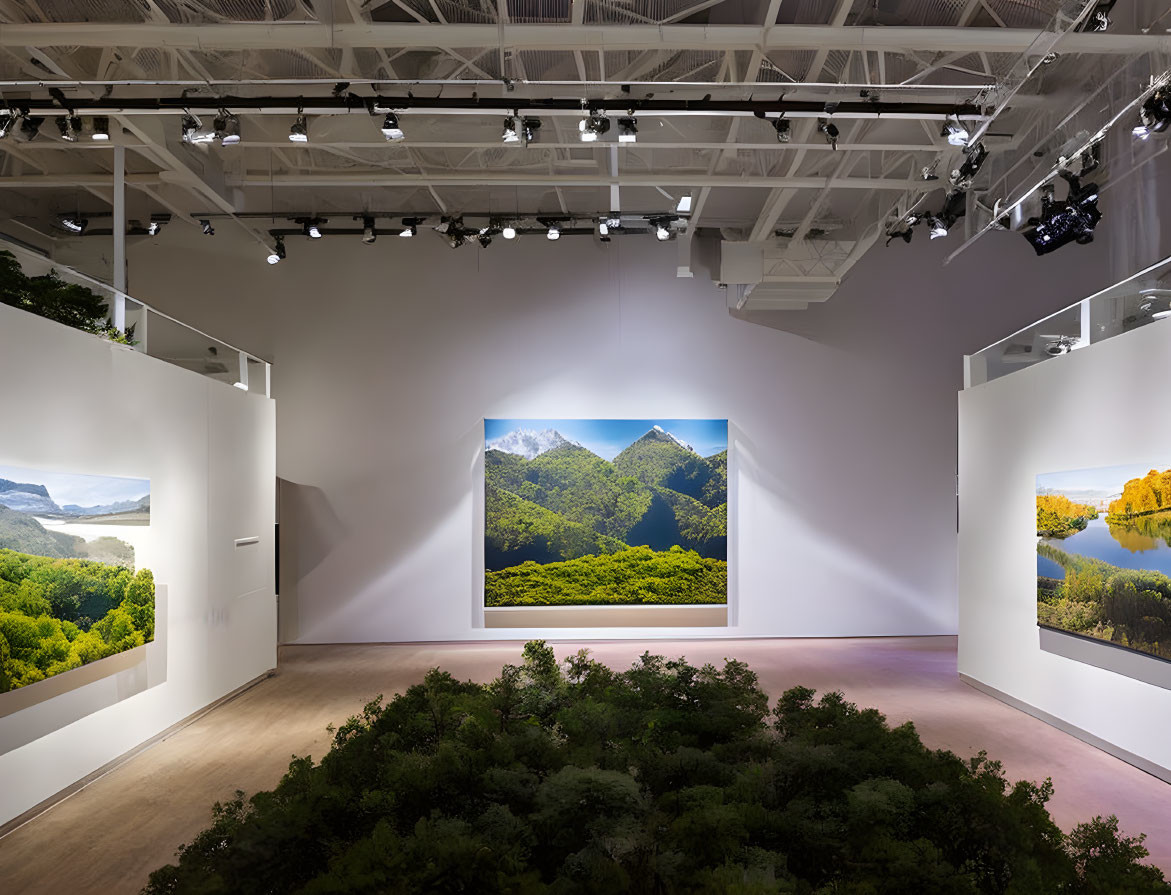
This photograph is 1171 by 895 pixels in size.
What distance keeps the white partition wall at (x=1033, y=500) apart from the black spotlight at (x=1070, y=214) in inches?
50.2

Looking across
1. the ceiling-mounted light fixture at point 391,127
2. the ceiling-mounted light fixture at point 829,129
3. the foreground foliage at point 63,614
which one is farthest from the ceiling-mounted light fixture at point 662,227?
the foreground foliage at point 63,614

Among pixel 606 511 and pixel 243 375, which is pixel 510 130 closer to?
pixel 243 375

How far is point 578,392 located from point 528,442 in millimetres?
922

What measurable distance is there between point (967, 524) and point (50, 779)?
314 inches

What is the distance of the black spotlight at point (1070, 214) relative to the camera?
8211mm

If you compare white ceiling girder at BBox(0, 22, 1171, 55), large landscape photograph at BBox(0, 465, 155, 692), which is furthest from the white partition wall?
large landscape photograph at BBox(0, 465, 155, 692)

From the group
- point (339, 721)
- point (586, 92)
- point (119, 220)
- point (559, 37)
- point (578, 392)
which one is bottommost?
point (339, 721)

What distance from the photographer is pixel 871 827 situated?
241cm

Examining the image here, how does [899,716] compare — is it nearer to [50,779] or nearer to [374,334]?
[50,779]

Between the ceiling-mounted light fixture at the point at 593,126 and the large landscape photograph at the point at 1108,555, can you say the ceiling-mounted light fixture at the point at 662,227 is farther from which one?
the large landscape photograph at the point at 1108,555

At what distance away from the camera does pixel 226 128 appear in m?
7.62

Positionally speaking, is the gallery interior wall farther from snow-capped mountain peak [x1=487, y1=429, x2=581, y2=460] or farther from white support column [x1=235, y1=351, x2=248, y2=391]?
white support column [x1=235, y1=351, x2=248, y2=391]

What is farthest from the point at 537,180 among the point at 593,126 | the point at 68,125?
the point at 68,125

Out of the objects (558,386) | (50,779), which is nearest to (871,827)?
(50,779)
